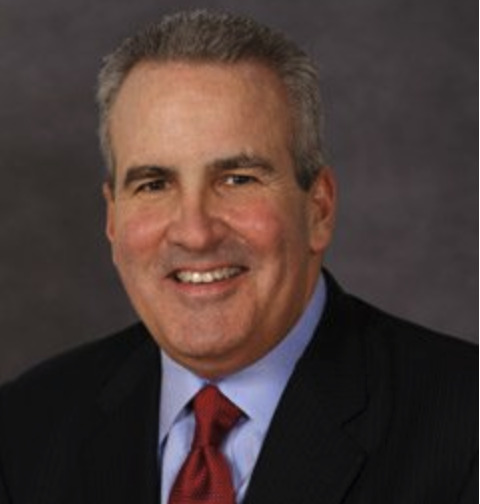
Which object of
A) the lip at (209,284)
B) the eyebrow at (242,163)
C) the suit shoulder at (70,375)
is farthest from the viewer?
the suit shoulder at (70,375)

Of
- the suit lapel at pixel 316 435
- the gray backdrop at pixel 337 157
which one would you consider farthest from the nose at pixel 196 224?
the gray backdrop at pixel 337 157

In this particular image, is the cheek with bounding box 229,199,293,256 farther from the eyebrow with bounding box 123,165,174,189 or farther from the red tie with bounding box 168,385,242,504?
the red tie with bounding box 168,385,242,504

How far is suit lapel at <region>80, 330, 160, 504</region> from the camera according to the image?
333 centimetres

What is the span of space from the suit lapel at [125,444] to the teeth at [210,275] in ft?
1.07

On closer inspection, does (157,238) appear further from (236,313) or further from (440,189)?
(440,189)

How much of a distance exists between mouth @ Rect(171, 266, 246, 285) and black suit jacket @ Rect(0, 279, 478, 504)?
242mm

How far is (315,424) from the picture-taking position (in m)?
3.21

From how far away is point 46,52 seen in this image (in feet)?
13.8

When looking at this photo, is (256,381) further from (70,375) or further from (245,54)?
(245,54)

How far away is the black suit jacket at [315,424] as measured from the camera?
10.4ft

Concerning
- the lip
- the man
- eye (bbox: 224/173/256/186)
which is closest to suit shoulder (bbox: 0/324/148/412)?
the man

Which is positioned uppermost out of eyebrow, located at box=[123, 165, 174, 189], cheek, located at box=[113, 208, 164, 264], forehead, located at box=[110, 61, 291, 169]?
forehead, located at box=[110, 61, 291, 169]

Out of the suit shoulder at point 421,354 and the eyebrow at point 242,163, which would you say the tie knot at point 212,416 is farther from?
the eyebrow at point 242,163

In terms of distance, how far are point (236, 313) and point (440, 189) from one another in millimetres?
1251
